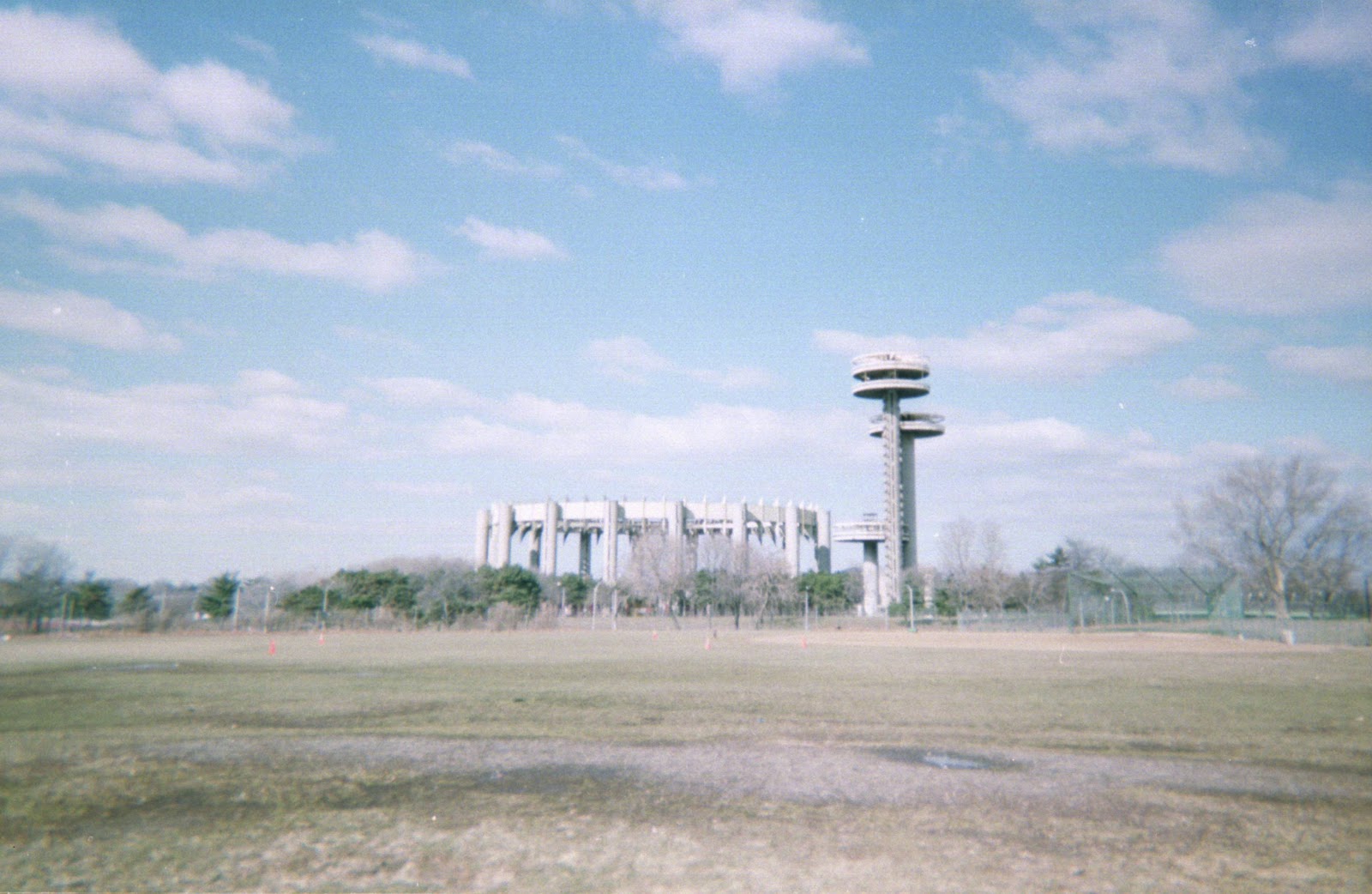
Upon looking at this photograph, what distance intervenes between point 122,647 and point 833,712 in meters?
40.1

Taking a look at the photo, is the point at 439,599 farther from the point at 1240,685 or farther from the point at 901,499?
the point at 1240,685

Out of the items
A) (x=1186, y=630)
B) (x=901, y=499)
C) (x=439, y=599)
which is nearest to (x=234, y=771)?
(x=1186, y=630)

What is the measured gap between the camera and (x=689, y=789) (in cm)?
840

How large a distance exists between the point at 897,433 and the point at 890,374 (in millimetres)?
9422

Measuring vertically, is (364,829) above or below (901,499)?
below

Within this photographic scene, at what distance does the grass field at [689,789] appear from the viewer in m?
5.85

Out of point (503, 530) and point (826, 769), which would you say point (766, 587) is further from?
point (826, 769)

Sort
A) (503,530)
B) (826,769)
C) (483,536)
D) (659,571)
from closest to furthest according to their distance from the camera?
1. (826,769)
2. (659,571)
3. (503,530)
4. (483,536)

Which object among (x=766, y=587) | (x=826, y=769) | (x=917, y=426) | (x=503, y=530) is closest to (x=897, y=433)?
(x=917, y=426)

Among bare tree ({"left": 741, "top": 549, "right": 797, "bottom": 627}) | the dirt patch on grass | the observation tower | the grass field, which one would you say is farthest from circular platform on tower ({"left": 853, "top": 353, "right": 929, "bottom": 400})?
the dirt patch on grass

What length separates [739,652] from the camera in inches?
1407

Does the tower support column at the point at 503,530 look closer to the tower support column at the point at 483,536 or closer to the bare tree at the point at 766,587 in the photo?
the tower support column at the point at 483,536

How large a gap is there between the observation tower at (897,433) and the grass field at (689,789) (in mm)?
92986

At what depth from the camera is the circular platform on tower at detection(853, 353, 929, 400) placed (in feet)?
370
